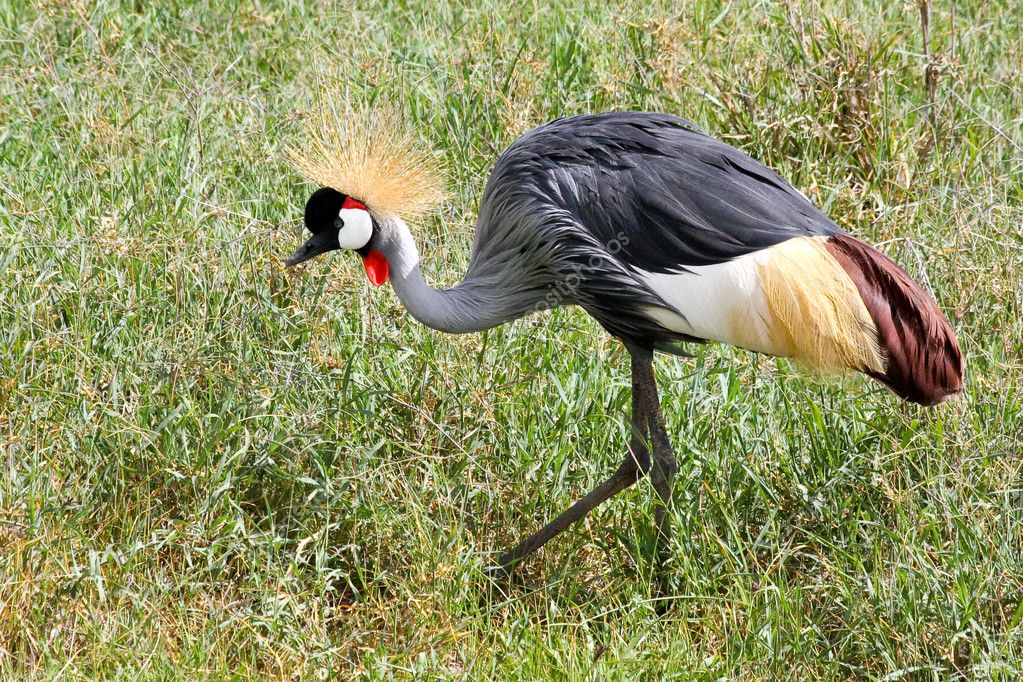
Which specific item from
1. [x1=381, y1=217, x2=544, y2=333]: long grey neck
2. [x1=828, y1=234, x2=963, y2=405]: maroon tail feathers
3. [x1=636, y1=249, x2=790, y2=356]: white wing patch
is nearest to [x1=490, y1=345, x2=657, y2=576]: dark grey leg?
[x1=636, y1=249, x2=790, y2=356]: white wing patch

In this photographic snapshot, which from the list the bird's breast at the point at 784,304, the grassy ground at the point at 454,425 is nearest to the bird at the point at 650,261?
the bird's breast at the point at 784,304

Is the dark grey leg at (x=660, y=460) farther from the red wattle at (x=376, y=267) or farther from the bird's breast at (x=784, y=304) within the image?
the red wattle at (x=376, y=267)

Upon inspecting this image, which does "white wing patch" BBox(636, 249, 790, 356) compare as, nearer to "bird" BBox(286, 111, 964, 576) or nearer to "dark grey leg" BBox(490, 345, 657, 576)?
"bird" BBox(286, 111, 964, 576)

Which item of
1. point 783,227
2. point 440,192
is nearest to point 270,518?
point 440,192

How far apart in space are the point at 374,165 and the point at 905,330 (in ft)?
3.64

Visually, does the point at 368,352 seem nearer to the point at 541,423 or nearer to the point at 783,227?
the point at 541,423

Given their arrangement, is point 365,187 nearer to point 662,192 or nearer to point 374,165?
point 374,165

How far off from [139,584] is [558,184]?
43.0 inches

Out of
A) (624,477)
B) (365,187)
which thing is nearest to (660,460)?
(624,477)

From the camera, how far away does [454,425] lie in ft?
8.87

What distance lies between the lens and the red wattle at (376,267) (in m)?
2.68

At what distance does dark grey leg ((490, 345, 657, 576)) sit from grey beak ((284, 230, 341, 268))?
65 centimetres

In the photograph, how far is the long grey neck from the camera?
2541 millimetres

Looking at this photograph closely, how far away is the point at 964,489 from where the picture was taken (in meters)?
2.46
